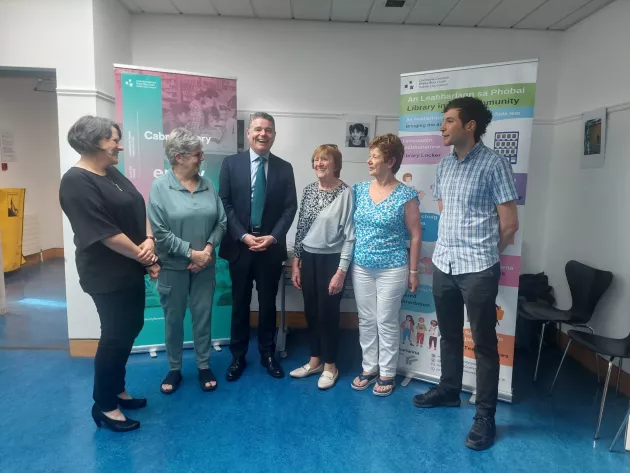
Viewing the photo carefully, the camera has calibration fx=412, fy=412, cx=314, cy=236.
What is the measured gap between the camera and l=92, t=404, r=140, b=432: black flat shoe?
7.43 feet

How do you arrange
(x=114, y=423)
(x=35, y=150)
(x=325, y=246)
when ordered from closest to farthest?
(x=114, y=423), (x=325, y=246), (x=35, y=150)

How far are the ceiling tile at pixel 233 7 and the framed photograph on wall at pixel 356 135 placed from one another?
1209 mm

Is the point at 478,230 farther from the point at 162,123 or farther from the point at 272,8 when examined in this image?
the point at 272,8

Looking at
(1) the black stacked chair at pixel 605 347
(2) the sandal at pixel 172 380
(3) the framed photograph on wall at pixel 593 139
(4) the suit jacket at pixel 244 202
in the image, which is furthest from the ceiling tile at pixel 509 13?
(2) the sandal at pixel 172 380

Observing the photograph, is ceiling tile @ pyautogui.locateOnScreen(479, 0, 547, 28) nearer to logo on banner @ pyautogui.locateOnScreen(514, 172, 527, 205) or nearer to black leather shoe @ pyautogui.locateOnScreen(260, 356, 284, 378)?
logo on banner @ pyautogui.locateOnScreen(514, 172, 527, 205)

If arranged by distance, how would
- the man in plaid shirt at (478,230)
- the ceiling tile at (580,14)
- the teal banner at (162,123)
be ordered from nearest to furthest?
the man in plaid shirt at (478,230), the teal banner at (162,123), the ceiling tile at (580,14)

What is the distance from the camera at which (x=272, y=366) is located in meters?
2.96

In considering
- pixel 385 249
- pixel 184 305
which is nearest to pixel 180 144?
pixel 184 305

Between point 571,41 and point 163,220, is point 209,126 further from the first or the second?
point 571,41

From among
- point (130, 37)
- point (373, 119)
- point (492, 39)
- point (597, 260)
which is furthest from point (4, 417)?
point (492, 39)

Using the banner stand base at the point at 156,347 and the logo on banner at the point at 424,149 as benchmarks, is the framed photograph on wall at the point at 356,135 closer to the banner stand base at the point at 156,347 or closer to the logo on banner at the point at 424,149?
the logo on banner at the point at 424,149

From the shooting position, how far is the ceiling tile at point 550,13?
3148 mm

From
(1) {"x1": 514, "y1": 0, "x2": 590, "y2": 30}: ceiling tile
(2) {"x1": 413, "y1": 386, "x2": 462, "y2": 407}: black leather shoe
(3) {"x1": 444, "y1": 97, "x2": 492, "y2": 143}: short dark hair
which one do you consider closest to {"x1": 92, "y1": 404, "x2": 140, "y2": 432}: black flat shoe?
(2) {"x1": 413, "y1": 386, "x2": 462, "y2": 407}: black leather shoe

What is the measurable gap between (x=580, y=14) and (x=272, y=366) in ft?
12.1
